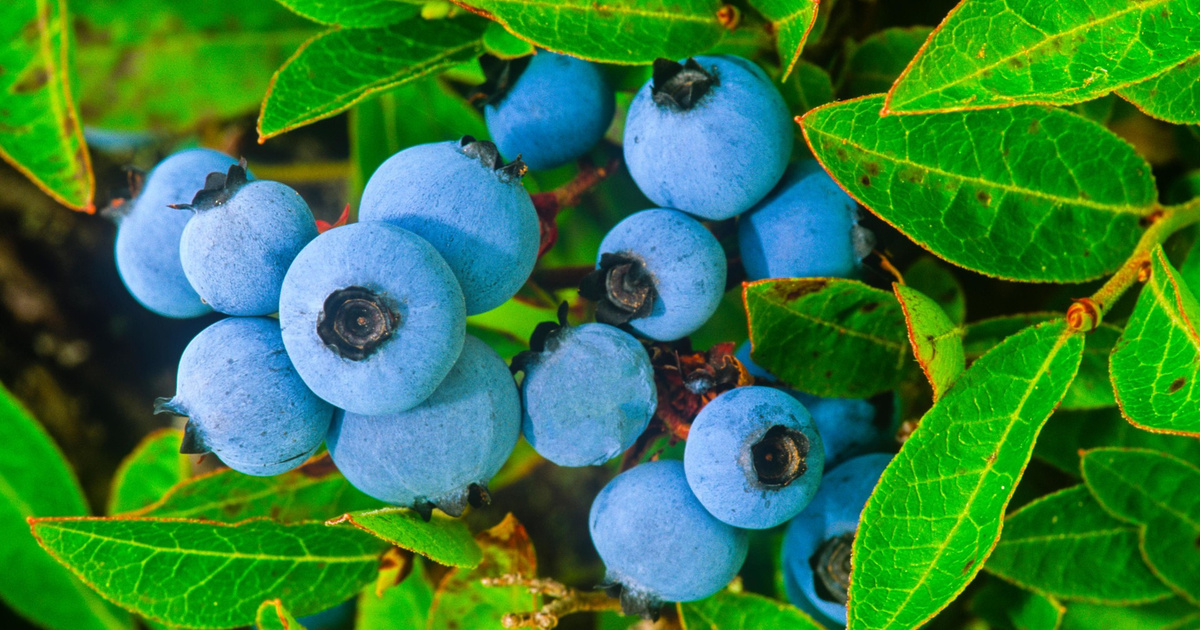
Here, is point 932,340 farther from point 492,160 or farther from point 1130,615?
point 1130,615

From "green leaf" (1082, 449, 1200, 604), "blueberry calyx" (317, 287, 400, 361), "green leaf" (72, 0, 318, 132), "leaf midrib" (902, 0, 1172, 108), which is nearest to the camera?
"blueberry calyx" (317, 287, 400, 361)

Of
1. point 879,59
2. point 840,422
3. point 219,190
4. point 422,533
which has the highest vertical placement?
point 219,190

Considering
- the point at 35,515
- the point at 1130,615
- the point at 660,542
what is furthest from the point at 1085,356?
the point at 35,515

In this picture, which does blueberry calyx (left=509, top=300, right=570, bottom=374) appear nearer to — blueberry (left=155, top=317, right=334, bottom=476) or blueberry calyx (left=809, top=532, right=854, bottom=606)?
blueberry (left=155, top=317, right=334, bottom=476)

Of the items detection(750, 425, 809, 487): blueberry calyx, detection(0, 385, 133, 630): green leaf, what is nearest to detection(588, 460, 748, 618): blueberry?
detection(750, 425, 809, 487): blueberry calyx

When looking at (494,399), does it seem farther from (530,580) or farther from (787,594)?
(787,594)

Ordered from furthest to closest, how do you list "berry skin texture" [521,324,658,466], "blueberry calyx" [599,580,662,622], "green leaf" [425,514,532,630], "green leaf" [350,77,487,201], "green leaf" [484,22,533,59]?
"green leaf" [350,77,487,201] → "green leaf" [425,514,532,630] → "green leaf" [484,22,533,59] → "blueberry calyx" [599,580,662,622] → "berry skin texture" [521,324,658,466]
